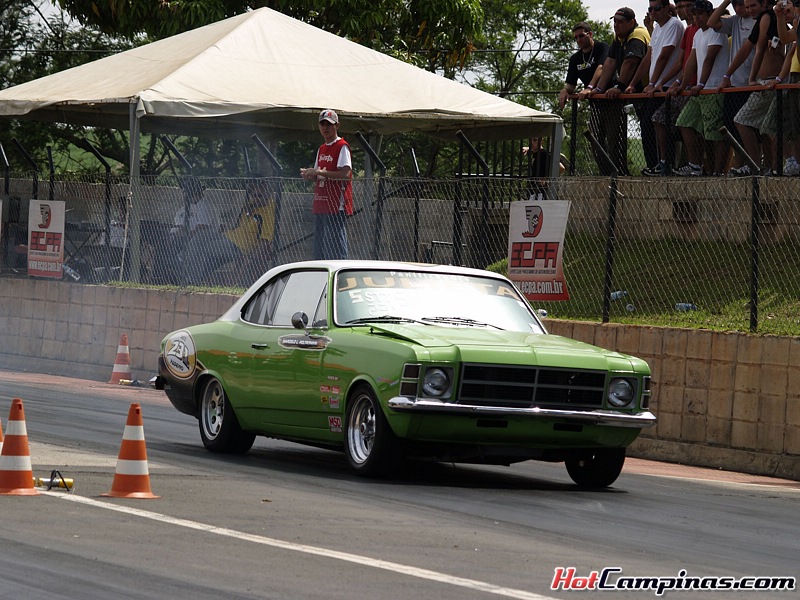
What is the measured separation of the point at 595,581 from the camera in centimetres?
695

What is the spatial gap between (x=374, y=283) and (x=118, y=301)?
9813 mm

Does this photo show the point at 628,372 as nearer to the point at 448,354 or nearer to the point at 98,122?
the point at 448,354

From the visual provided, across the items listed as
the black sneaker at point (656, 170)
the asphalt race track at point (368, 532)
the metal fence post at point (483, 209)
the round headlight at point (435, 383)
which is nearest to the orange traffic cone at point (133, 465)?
the asphalt race track at point (368, 532)

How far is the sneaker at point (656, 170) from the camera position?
60.2 ft

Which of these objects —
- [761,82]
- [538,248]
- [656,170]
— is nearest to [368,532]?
[538,248]

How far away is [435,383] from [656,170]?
30.7 ft

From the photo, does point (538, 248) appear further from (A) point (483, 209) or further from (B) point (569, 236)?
(B) point (569, 236)

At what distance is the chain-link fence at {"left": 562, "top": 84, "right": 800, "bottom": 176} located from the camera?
665 inches

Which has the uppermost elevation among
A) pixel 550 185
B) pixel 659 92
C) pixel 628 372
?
pixel 659 92

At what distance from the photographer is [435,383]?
32.7ft

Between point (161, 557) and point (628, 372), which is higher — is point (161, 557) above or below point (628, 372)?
below

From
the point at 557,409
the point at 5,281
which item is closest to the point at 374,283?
the point at 557,409

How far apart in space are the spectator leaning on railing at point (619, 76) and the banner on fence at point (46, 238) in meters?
7.18

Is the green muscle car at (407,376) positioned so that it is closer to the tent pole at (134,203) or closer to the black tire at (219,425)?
the black tire at (219,425)
